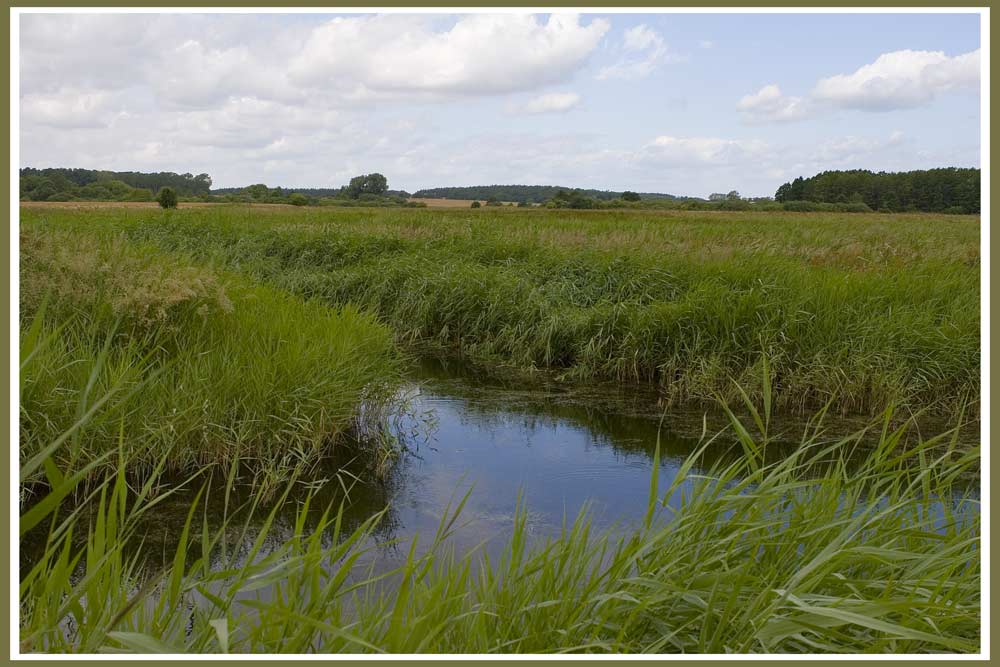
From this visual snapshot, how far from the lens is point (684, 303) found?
8516 millimetres

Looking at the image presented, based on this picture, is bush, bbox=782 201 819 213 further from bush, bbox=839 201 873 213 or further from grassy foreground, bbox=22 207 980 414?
grassy foreground, bbox=22 207 980 414

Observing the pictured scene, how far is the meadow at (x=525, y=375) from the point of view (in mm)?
2316

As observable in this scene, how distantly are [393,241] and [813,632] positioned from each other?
1309cm

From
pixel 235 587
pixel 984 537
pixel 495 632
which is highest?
pixel 984 537

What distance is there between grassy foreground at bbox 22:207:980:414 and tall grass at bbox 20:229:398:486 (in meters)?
2.44

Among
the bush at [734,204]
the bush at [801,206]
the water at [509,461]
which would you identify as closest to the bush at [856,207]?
the bush at [801,206]

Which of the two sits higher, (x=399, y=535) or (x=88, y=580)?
(x=88, y=580)

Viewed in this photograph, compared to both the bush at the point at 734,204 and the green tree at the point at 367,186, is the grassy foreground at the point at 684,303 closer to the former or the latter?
the bush at the point at 734,204

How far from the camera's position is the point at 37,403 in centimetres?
454

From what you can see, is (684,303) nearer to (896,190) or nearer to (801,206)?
(896,190)

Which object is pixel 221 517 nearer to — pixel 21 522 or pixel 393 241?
pixel 21 522

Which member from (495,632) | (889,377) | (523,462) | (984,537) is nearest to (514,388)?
(523,462)

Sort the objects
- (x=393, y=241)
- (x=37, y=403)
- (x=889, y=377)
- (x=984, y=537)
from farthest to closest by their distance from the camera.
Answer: (x=393, y=241) → (x=889, y=377) → (x=37, y=403) → (x=984, y=537)

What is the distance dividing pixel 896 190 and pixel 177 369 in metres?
43.7
